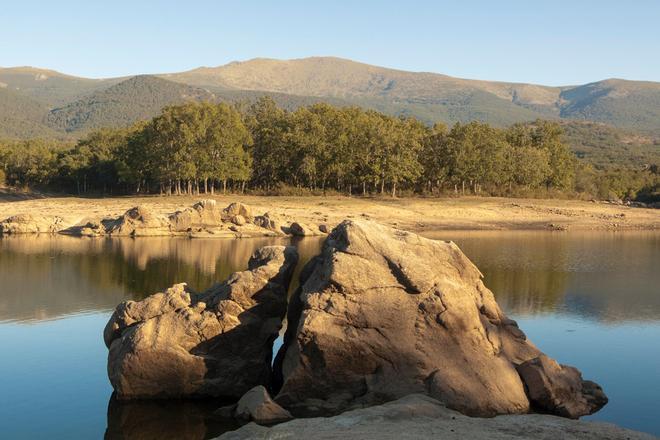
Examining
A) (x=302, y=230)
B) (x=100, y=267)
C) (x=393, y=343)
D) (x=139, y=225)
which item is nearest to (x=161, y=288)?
(x=100, y=267)

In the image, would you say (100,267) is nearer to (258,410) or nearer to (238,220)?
(238,220)

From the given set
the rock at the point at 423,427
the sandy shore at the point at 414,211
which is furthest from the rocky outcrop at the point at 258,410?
the sandy shore at the point at 414,211

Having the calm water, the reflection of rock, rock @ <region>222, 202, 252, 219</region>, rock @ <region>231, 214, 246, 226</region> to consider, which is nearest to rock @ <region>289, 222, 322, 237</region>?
the calm water

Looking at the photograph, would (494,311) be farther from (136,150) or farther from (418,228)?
(136,150)

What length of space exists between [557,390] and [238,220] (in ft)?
163

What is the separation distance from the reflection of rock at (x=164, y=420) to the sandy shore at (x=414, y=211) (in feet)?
168

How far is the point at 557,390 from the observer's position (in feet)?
66.3

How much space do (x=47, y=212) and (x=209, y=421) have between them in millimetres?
61715

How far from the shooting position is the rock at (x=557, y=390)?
20.1 m

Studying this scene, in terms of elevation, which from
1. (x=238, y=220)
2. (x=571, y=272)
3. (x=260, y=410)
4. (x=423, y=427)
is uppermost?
(x=238, y=220)

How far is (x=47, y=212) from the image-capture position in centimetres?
7506

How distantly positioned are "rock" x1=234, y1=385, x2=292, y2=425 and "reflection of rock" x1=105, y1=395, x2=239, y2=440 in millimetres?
413

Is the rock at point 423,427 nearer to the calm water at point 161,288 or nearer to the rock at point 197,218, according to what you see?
the calm water at point 161,288

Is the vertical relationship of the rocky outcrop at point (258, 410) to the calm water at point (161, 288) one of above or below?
above
